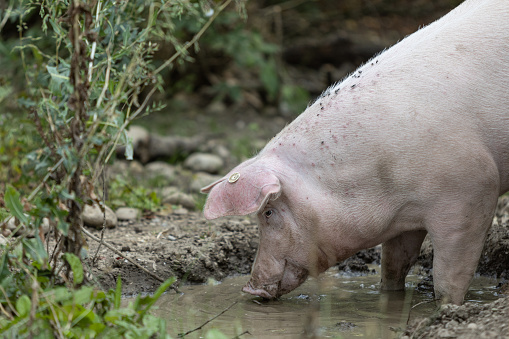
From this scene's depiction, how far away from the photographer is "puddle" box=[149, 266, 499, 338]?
11.0 ft

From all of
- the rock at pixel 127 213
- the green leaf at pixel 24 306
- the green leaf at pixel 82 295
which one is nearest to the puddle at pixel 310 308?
the green leaf at pixel 82 295

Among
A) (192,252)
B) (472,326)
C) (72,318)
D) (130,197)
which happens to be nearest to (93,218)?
(130,197)

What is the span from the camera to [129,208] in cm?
529

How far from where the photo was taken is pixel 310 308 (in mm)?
3855

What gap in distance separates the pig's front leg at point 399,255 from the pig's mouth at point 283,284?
A: 23.6 inches

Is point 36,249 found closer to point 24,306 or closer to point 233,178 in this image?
point 24,306

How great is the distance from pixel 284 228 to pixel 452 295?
3.13ft

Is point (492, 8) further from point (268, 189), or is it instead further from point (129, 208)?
point (129, 208)

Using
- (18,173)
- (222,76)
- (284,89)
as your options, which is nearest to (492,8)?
(18,173)

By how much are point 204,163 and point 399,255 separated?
→ 311 centimetres

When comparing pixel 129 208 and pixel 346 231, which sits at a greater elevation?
pixel 346 231

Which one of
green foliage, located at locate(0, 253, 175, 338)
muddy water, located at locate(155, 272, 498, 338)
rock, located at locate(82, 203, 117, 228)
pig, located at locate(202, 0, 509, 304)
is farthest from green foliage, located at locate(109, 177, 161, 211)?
green foliage, located at locate(0, 253, 175, 338)

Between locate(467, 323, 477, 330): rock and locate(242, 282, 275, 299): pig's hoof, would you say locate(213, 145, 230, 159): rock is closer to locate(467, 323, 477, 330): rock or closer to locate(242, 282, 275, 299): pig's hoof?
locate(242, 282, 275, 299): pig's hoof

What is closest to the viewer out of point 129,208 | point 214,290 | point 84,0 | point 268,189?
point 84,0
